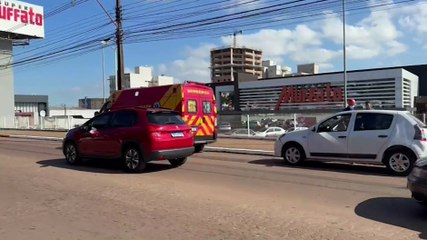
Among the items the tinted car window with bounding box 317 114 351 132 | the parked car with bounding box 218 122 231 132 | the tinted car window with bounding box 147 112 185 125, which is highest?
the tinted car window with bounding box 147 112 185 125

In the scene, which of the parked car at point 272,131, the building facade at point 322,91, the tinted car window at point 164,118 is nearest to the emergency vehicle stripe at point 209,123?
the tinted car window at point 164,118

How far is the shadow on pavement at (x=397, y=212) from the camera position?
674 cm

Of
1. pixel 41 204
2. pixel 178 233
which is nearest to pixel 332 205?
pixel 178 233

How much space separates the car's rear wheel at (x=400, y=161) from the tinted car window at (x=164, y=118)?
5370 millimetres

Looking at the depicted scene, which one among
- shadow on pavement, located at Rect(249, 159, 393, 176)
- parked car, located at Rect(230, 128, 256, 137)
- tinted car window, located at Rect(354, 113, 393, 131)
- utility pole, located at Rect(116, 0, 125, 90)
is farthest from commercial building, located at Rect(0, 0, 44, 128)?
tinted car window, located at Rect(354, 113, 393, 131)

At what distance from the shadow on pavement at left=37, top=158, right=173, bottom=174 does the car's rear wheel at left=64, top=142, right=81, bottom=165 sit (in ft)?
0.51

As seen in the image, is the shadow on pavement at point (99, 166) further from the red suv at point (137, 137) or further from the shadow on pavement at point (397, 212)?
the shadow on pavement at point (397, 212)

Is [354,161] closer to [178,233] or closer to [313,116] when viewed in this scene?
[178,233]

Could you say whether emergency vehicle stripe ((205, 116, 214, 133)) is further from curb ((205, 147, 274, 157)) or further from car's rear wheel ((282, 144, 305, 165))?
car's rear wheel ((282, 144, 305, 165))

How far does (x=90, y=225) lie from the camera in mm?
6801

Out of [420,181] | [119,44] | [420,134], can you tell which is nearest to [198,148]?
[420,134]

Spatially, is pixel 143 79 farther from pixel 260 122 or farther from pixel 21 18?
pixel 260 122

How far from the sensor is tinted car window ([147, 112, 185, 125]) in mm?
12352

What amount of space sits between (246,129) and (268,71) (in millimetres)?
139616
